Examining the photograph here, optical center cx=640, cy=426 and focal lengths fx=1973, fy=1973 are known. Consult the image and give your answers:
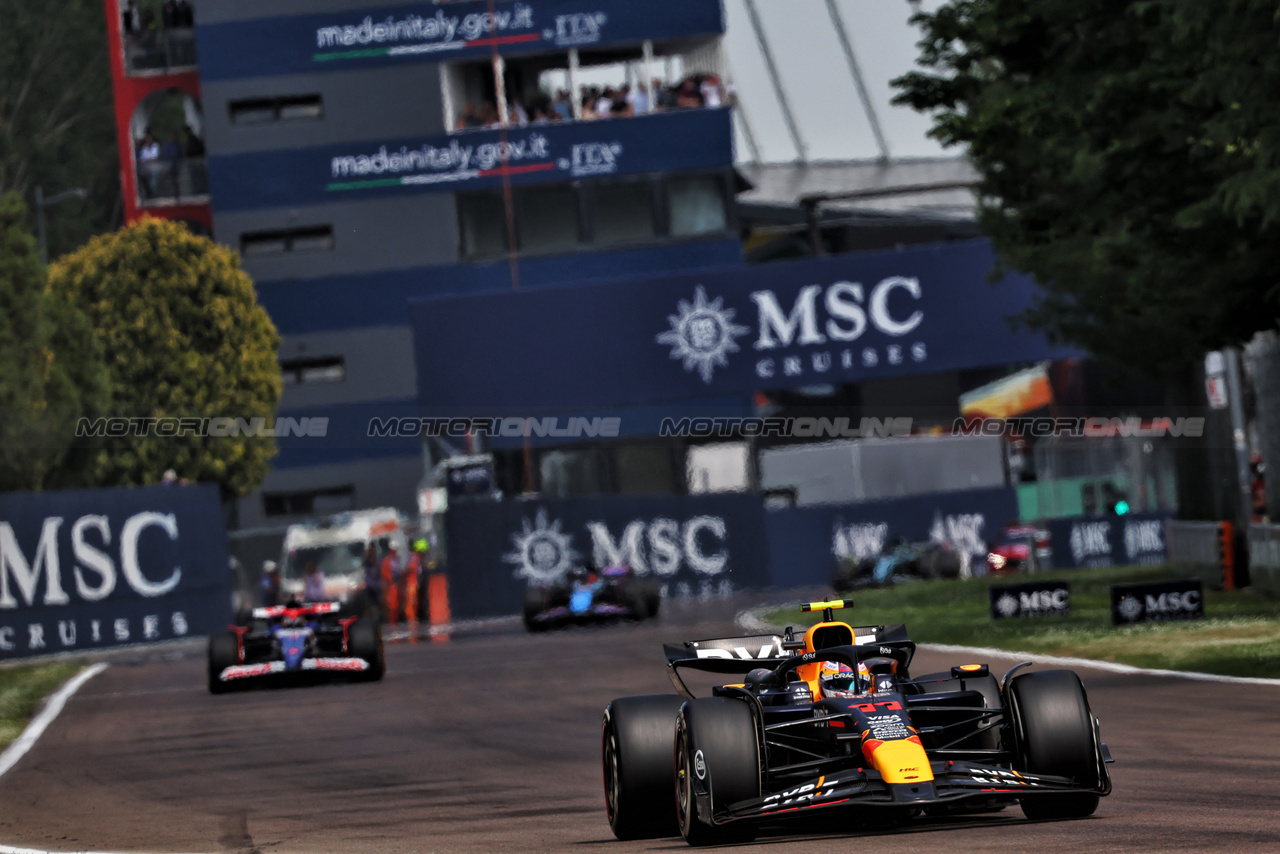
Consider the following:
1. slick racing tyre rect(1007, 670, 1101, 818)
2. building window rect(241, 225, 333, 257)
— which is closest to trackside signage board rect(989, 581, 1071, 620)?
slick racing tyre rect(1007, 670, 1101, 818)

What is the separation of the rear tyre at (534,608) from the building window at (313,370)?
80.3ft

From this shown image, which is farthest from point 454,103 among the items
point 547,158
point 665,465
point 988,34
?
point 988,34

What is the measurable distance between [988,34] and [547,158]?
3518 cm

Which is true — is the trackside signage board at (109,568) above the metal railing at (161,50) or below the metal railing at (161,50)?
below

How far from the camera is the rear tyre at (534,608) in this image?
3259cm

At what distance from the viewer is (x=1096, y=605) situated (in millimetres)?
26859

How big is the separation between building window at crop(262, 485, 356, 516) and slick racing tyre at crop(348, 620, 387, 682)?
109 ft

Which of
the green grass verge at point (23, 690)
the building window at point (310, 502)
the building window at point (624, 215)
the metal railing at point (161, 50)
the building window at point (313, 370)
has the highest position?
the metal railing at point (161, 50)

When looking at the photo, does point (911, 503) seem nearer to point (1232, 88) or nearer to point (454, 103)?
point (454, 103)

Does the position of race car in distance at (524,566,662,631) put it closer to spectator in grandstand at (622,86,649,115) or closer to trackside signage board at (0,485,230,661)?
trackside signage board at (0,485,230,661)

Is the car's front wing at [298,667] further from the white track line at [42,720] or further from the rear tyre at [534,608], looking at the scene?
the rear tyre at [534,608]

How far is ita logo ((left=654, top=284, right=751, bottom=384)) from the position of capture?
42875 millimetres

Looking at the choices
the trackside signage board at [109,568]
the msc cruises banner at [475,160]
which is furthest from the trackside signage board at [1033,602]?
the msc cruises banner at [475,160]

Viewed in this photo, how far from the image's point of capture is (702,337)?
42969 millimetres
